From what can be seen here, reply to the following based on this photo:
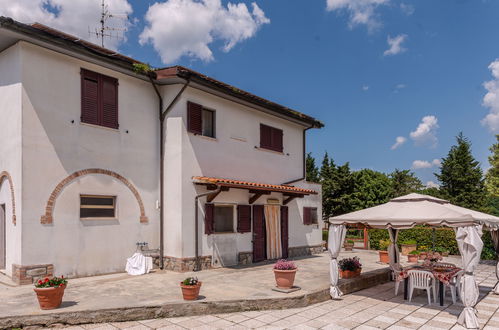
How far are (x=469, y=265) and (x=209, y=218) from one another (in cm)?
751

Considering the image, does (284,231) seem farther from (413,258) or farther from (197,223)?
(413,258)

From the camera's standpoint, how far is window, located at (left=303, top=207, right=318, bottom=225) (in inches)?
640

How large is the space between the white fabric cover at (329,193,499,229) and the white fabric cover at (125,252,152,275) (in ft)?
18.7

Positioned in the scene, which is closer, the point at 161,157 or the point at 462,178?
the point at 161,157

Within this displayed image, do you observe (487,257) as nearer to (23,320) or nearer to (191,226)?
(191,226)

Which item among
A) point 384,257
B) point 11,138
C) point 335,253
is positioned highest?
point 11,138

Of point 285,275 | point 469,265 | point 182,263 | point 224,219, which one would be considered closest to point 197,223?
point 182,263

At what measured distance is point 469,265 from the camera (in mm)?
6910

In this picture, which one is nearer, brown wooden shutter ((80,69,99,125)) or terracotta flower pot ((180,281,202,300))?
terracotta flower pot ((180,281,202,300))

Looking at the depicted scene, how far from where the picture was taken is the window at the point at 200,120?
1163 centimetres

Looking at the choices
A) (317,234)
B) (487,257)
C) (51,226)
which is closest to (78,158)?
(51,226)

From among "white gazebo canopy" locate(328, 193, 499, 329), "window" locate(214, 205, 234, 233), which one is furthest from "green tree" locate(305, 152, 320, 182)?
"white gazebo canopy" locate(328, 193, 499, 329)

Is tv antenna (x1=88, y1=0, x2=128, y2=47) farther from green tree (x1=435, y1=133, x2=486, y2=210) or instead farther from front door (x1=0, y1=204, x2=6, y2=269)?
green tree (x1=435, y1=133, x2=486, y2=210)

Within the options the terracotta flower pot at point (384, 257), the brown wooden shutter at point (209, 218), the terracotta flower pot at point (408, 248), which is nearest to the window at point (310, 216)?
the terracotta flower pot at point (384, 257)
